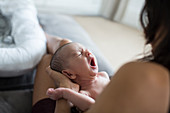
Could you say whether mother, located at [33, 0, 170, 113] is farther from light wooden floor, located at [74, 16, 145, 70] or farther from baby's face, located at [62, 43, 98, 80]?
light wooden floor, located at [74, 16, 145, 70]

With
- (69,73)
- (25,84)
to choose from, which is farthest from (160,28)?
(25,84)

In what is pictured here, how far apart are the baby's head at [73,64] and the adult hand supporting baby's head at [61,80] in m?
0.03

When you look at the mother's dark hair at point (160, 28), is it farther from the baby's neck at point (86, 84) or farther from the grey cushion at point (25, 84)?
the grey cushion at point (25, 84)

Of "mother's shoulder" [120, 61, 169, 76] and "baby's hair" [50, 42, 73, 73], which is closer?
"mother's shoulder" [120, 61, 169, 76]

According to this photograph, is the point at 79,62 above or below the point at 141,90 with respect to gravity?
below

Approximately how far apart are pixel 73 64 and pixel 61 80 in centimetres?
11

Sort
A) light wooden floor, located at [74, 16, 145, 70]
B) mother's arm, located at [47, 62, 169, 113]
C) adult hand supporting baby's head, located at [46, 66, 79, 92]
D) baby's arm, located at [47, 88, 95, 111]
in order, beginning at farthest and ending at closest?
light wooden floor, located at [74, 16, 145, 70], adult hand supporting baby's head, located at [46, 66, 79, 92], baby's arm, located at [47, 88, 95, 111], mother's arm, located at [47, 62, 169, 113]

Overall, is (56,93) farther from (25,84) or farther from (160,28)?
(160,28)

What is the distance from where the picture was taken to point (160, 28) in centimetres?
71

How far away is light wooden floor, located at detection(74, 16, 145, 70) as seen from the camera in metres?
2.47

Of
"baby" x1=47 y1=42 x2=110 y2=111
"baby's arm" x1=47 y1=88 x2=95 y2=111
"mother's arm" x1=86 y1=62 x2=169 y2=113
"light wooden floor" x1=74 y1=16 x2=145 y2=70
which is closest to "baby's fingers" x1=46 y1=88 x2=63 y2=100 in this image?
"baby's arm" x1=47 y1=88 x2=95 y2=111

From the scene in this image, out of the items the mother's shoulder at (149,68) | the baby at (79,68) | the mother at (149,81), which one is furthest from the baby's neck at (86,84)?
the mother's shoulder at (149,68)

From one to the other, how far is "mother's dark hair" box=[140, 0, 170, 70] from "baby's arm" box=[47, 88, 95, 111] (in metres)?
0.43

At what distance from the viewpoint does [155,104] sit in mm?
644
